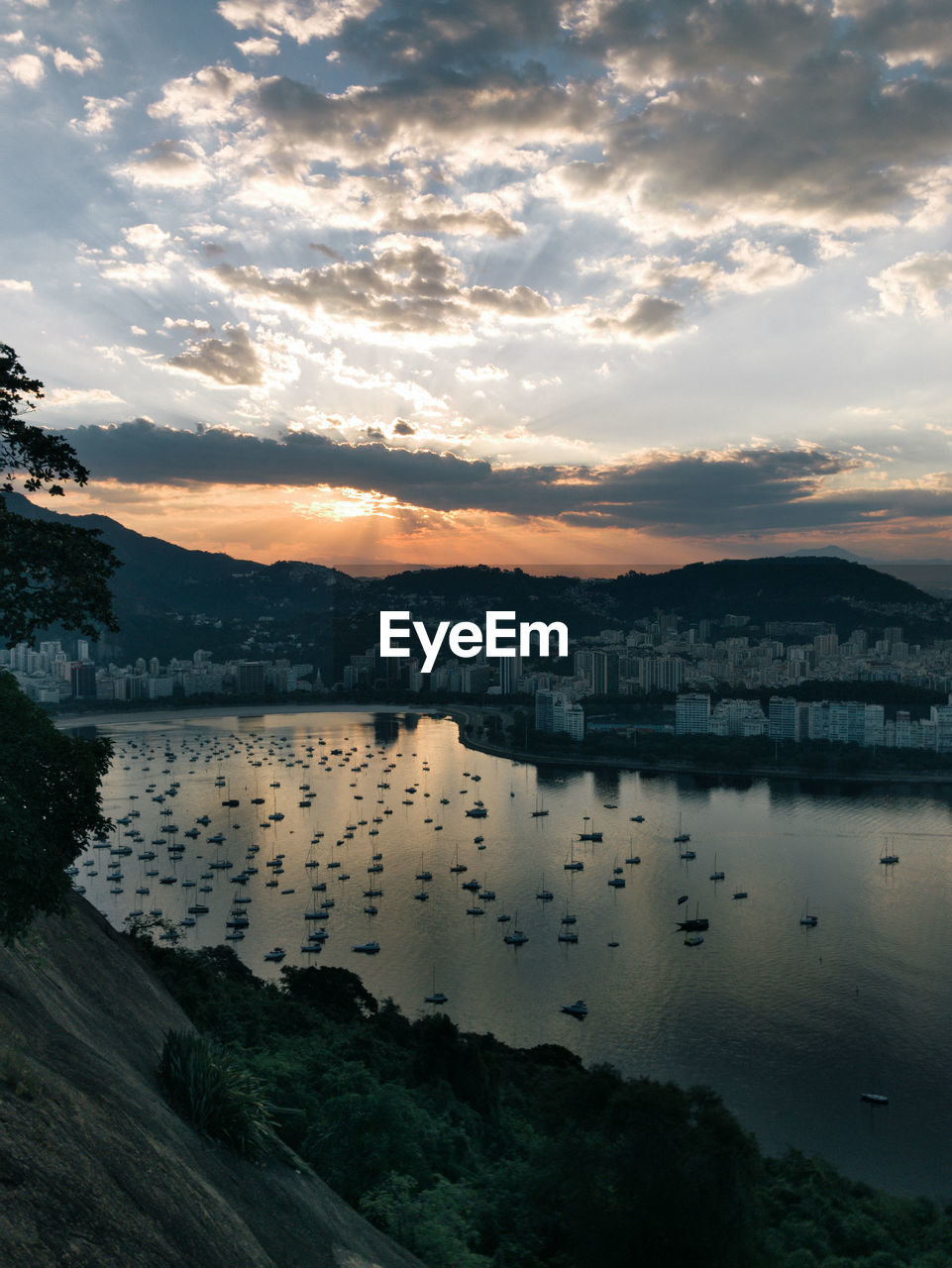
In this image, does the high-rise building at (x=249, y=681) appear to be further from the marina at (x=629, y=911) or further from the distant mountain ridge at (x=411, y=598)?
the marina at (x=629, y=911)

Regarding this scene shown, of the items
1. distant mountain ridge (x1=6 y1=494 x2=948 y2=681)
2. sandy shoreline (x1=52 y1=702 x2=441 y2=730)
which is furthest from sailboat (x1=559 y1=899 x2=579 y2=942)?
distant mountain ridge (x1=6 y1=494 x2=948 y2=681)

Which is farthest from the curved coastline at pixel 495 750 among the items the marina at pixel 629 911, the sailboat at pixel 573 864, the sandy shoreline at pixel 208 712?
the sailboat at pixel 573 864

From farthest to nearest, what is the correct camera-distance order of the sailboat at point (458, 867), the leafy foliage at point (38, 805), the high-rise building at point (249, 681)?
the high-rise building at point (249, 681), the sailboat at point (458, 867), the leafy foliage at point (38, 805)

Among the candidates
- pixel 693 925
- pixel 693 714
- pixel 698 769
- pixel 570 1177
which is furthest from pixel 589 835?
pixel 570 1177

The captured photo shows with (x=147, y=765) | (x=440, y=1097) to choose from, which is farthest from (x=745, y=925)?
(x=147, y=765)

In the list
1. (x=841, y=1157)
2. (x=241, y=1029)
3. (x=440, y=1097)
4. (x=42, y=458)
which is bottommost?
(x=841, y=1157)

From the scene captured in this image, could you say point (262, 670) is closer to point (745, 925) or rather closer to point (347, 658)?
point (347, 658)
